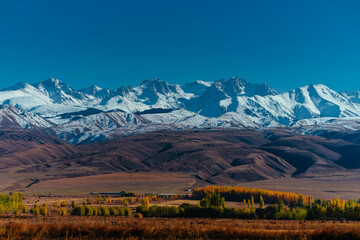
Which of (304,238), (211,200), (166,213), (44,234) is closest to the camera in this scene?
(304,238)

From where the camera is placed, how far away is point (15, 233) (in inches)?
1575

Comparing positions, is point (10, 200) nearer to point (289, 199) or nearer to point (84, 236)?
point (84, 236)

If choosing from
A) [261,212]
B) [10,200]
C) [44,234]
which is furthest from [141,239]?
[10,200]

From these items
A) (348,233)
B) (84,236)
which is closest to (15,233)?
(84,236)

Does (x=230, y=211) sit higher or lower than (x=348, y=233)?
lower

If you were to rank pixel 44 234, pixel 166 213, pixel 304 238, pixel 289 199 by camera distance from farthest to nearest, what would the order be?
pixel 289 199 → pixel 166 213 → pixel 44 234 → pixel 304 238

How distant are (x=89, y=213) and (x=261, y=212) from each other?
53254 millimetres

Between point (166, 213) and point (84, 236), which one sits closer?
point (84, 236)

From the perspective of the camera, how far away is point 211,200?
146875 millimetres

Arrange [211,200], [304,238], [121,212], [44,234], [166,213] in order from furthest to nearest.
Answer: [211,200] < [121,212] < [166,213] < [44,234] < [304,238]

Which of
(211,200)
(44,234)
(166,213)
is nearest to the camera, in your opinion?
(44,234)

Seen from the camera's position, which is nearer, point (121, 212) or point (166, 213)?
point (166, 213)

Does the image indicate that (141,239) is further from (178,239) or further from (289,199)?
(289,199)

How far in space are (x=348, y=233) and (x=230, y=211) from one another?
8220cm
